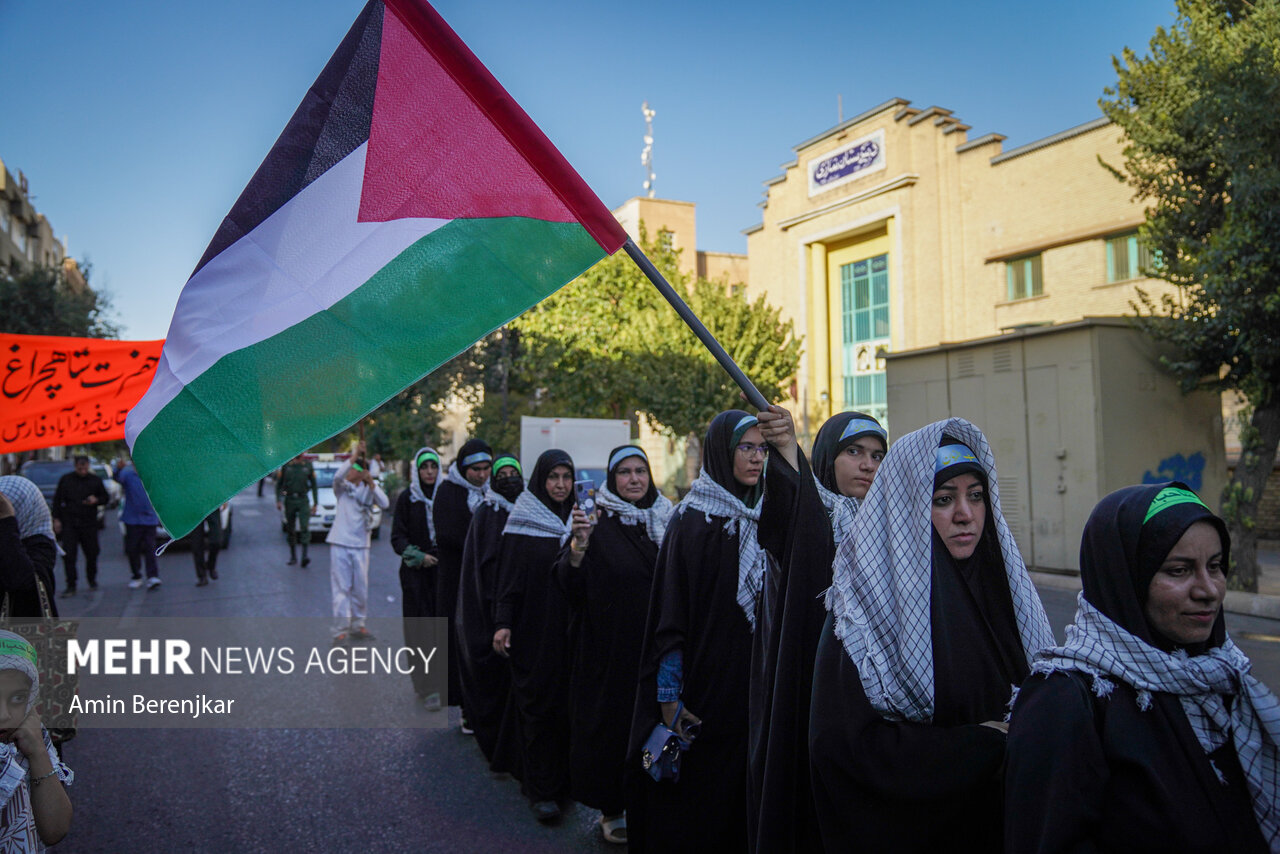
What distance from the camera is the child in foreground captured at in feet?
7.51

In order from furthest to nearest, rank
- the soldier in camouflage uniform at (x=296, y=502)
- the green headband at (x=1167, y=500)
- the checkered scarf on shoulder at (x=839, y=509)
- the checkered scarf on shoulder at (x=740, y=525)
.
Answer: the soldier in camouflage uniform at (x=296, y=502), the checkered scarf on shoulder at (x=740, y=525), the checkered scarf on shoulder at (x=839, y=509), the green headband at (x=1167, y=500)

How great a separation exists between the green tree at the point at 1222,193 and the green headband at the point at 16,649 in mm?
10088

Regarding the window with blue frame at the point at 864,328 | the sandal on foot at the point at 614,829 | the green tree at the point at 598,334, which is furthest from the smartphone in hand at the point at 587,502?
the window with blue frame at the point at 864,328

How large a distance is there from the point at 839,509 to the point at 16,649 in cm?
232

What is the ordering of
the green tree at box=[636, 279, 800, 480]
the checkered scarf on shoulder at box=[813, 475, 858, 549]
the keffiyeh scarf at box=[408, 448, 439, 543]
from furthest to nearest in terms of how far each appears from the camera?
the green tree at box=[636, 279, 800, 480], the keffiyeh scarf at box=[408, 448, 439, 543], the checkered scarf on shoulder at box=[813, 475, 858, 549]

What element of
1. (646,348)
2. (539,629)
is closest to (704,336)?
(539,629)

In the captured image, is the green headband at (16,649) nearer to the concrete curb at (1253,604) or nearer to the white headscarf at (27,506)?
the white headscarf at (27,506)

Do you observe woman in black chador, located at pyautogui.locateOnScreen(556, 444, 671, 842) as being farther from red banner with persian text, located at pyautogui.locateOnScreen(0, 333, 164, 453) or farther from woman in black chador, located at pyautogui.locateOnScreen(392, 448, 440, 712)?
woman in black chador, located at pyautogui.locateOnScreen(392, 448, 440, 712)

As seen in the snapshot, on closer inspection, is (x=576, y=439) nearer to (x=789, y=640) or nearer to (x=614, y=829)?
(x=614, y=829)

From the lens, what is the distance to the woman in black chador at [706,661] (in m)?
3.27

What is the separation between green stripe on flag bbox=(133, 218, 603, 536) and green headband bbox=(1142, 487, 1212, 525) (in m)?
1.54

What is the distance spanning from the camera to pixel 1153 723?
1.56 m

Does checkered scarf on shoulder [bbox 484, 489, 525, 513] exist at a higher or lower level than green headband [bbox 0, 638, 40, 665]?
higher

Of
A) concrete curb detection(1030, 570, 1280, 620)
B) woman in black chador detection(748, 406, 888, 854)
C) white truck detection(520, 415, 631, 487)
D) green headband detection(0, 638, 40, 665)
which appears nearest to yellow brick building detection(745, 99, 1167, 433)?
white truck detection(520, 415, 631, 487)
